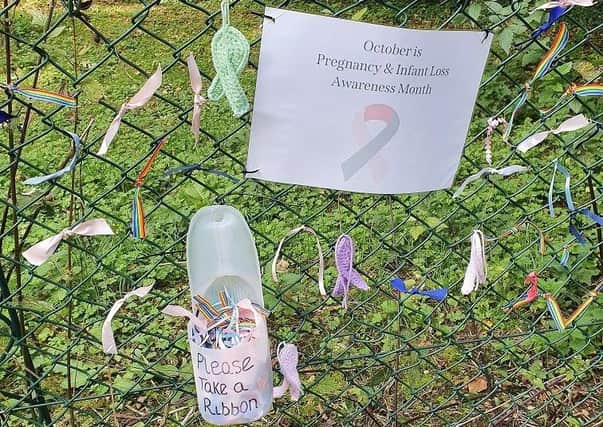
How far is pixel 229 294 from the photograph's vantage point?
4.12 feet

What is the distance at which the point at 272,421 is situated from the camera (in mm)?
1906

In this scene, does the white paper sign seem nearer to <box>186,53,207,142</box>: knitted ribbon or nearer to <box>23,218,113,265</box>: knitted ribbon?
<box>186,53,207,142</box>: knitted ribbon

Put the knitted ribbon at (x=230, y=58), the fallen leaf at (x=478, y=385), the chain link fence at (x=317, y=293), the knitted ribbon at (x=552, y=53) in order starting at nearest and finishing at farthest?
the knitted ribbon at (x=230, y=58)
the knitted ribbon at (x=552, y=53)
the chain link fence at (x=317, y=293)
the fallen leaf at (x=478, y=385)

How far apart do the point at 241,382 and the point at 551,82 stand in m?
2.93

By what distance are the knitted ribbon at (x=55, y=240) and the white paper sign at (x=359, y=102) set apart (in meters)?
0.28

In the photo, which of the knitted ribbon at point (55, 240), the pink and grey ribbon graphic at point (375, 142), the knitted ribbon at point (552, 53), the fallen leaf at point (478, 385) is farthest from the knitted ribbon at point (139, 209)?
the fallen leaf at point (478, 385)

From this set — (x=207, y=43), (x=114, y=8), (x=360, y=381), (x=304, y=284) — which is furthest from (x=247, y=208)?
(x=114, y=8)

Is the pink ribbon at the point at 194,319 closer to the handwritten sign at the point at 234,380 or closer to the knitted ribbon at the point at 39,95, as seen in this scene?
the handwritten sign at the point at 234,380

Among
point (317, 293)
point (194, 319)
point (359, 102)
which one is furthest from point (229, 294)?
point (317, 293)

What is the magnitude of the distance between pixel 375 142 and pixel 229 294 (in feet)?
1.29

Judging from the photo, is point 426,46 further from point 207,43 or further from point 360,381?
point 207,43

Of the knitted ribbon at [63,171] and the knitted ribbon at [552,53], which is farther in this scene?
the knitted ribbon at [552,53]

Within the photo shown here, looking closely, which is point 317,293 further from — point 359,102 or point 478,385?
point 359,102

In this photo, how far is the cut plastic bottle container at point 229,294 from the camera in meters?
1.20
